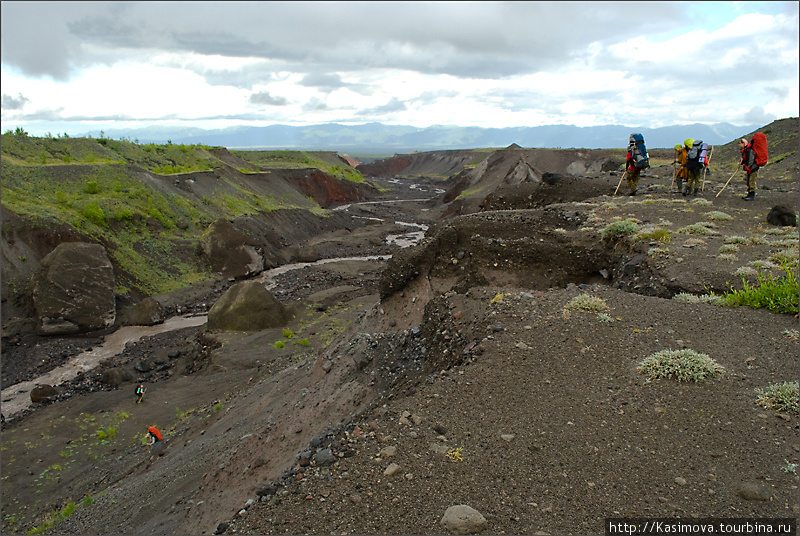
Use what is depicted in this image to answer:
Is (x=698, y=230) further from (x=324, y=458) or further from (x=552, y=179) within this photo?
(x=324, y=458)

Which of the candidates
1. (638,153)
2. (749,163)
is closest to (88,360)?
(638,153)

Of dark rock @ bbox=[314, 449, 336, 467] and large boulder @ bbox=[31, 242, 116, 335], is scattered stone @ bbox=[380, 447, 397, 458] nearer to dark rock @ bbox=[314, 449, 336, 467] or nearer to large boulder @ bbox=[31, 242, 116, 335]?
dark rock @ bbox=[314, 449, 336, 467]

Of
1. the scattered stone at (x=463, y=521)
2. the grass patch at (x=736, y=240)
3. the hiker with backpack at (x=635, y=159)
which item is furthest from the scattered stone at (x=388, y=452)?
the hiker with backpack at (x=635, y=159)

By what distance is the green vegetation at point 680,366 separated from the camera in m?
5.16

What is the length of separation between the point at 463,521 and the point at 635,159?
16.7m

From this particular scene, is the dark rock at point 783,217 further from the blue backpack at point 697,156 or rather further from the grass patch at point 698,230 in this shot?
the blue backpack at point 697,156

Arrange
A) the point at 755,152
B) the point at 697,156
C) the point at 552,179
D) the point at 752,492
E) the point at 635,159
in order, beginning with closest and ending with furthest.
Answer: the point at 752,492, the point at 755,152, the point at 697,156, the point at 635,159, the point at 552,179

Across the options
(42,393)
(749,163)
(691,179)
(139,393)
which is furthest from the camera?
(691,179)

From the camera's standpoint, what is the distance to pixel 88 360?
59.7 ft

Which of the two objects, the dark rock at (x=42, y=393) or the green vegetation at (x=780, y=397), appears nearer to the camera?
the green vegetation at (x=780, y=397)

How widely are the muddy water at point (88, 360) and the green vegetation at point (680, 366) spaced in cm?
1782

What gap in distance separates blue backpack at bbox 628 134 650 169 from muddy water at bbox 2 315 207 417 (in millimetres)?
19835

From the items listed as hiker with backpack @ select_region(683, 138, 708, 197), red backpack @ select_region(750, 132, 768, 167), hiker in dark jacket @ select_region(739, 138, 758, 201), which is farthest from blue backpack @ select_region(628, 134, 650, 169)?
red backpack @ select_region(750, 132, 768, 167)

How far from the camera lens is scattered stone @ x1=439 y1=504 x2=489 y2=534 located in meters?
3.50
